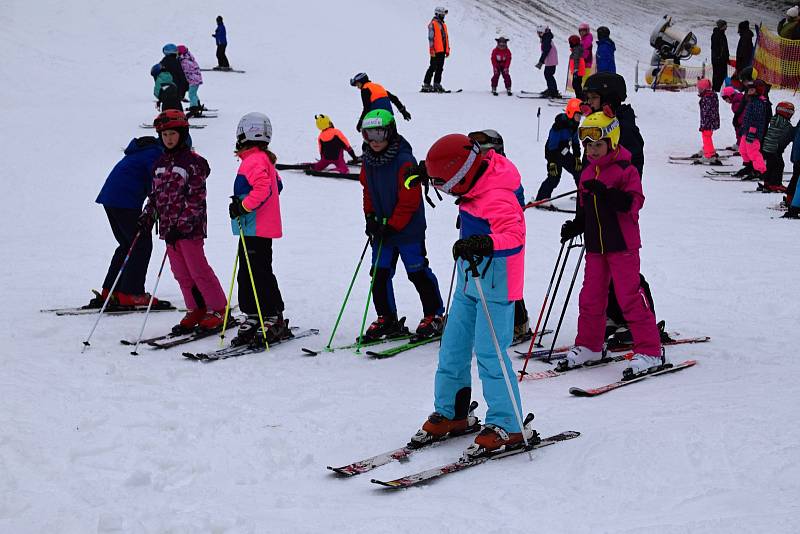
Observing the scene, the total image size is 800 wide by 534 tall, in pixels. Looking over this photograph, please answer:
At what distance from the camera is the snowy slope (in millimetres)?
4031

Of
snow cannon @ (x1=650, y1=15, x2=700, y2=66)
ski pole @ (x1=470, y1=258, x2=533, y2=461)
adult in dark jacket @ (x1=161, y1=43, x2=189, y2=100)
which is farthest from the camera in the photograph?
snow cannon @ (x1=650, y1=15, x2=700, y2=66)

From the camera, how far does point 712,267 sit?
9477 mm

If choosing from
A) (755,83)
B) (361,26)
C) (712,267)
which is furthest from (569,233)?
(361,26)

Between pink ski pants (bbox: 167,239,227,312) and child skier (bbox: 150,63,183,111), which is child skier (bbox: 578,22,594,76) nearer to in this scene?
child skier (bbox: 150,63,183,111)

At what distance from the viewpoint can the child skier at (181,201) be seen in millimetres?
7043

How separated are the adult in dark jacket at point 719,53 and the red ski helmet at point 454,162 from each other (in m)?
20.7

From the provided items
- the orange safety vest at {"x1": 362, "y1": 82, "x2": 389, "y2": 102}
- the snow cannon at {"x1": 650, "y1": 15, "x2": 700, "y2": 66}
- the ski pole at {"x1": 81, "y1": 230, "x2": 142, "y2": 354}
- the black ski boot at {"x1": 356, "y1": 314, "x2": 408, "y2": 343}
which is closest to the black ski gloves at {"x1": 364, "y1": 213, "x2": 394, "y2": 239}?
the black ski boot at {"x1": 356, "y1": 314, "x2": 408, "y2": 343}

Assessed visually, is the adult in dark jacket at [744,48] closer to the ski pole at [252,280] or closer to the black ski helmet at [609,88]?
the black ski helmet at [609,88]

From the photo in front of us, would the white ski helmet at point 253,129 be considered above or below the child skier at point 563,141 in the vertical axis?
above

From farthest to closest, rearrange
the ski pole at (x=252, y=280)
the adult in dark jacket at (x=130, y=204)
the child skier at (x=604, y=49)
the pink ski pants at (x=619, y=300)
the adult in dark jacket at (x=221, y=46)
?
the adult in dark jacket at (x=221, y=46) → the child skier at (x=604, y=49) → the adult in dark jacket at (x=130, y=204) → the ski pole at (x=252, y=280) → the pink ski pants at (x=619, y=300)

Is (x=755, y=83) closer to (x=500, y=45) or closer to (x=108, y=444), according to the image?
(x=500, y=45)

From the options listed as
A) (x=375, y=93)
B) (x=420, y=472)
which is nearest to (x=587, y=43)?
(x=375, y=93)

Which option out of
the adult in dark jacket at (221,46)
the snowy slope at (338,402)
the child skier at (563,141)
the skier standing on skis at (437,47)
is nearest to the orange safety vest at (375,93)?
the snowy slope at (338,402)

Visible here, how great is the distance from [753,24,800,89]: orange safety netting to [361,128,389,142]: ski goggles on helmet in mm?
21341
